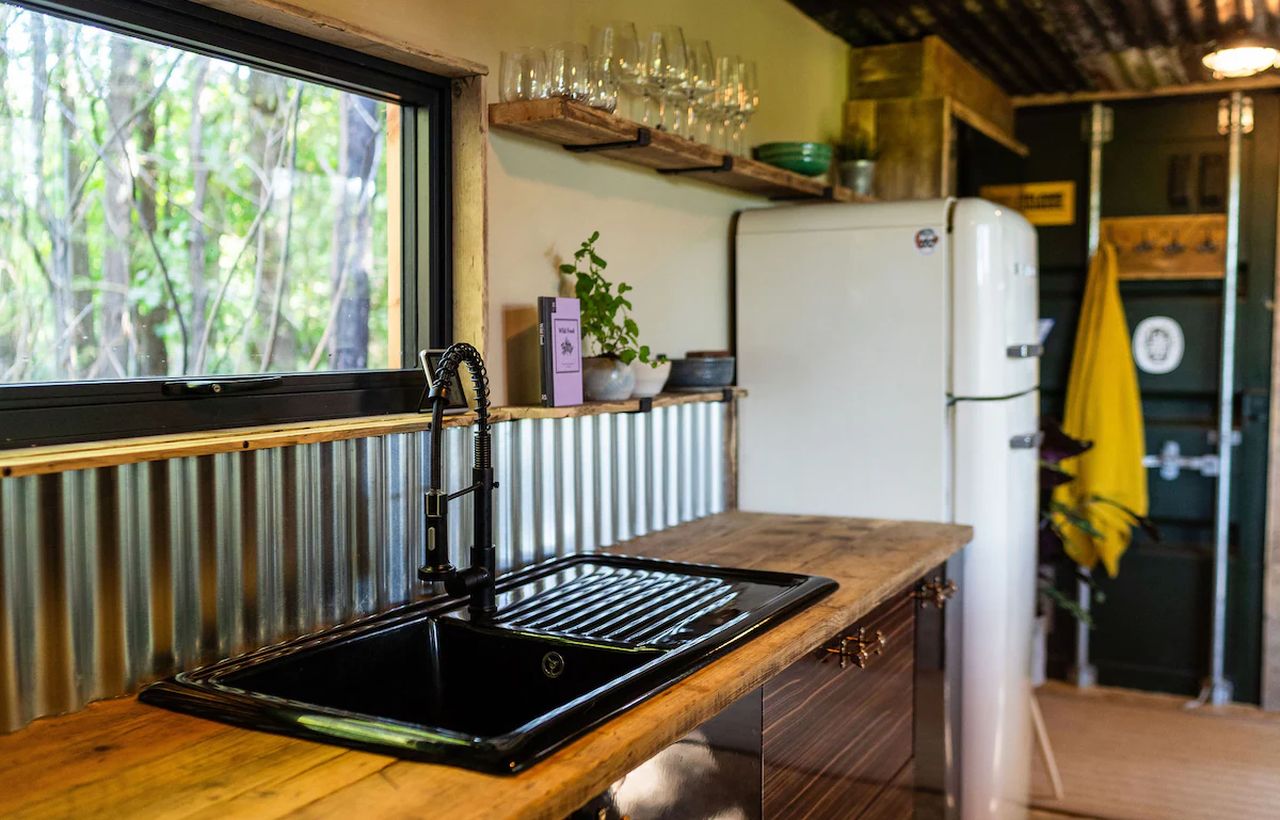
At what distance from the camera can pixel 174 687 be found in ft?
5.13

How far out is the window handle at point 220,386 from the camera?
179cm

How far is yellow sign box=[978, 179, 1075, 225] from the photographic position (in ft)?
15.7

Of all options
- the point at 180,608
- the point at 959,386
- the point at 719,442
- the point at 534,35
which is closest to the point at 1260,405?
the point at 959,386

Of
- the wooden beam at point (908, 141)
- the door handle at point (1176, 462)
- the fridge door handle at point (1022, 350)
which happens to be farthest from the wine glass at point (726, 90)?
the door handle at point (1176, 462)

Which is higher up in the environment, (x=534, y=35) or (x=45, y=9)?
(x=534, y=35)

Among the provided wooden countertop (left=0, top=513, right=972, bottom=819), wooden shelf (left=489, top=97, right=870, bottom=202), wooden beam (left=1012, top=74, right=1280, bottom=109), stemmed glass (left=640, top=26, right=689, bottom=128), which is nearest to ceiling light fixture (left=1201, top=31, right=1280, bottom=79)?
wooden beam (left=1012, top=74, right=1280, bottom=109)

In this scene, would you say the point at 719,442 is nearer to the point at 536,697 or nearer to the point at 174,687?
the point at 536,697

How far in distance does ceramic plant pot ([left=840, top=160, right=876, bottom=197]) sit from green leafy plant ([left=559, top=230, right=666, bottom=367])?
1.31 metres

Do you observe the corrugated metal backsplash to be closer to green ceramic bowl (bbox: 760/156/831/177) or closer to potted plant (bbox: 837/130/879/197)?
green ceramic bowl (bbox: 760/156/831/177)

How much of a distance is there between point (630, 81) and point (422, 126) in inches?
21.2

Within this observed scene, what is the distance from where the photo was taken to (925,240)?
9.88 feet

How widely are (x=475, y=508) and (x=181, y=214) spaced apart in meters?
0.68

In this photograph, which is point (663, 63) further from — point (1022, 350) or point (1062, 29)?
point (1062, 29)

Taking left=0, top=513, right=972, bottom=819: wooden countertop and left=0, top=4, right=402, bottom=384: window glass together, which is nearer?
left=0, top=513, right=972, bottom=819: wooden countertop
